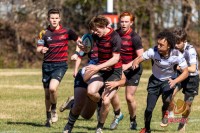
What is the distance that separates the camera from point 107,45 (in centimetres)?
993

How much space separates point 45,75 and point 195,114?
4135 mm

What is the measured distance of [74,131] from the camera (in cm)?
A: 1077

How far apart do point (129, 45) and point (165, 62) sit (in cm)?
166

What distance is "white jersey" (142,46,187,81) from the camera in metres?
9.99

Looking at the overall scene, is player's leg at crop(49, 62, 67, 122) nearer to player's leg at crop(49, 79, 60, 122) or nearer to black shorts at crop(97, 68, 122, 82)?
player's leg at crop(49, 79, 60, 122)

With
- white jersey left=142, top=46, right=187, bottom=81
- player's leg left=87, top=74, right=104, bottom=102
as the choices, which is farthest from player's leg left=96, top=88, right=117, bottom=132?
white jersey left=142, top=46, right=187, bottom=81

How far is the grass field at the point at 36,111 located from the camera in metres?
11.4

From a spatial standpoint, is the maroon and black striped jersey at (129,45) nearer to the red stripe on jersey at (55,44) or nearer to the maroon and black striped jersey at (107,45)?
the red stripe on jersey at (55,44)

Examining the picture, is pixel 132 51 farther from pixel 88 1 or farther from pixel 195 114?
pixel 88 1

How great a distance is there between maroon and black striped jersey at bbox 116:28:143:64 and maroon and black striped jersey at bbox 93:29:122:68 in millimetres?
1663

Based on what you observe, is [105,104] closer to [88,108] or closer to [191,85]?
[88,108]

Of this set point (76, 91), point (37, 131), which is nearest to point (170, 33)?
point (76, 91)

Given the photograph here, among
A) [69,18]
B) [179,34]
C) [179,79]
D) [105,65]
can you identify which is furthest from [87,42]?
[69,18]

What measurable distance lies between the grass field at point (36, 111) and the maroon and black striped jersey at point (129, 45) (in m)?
1.22
